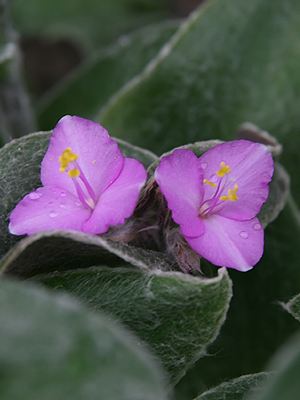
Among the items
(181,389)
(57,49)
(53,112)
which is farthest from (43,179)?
(57,49)

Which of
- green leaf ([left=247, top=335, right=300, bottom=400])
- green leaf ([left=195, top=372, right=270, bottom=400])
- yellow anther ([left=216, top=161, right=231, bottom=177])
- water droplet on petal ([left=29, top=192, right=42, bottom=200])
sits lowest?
green leaf ([left=195, top=372, right=270, bottom=400])

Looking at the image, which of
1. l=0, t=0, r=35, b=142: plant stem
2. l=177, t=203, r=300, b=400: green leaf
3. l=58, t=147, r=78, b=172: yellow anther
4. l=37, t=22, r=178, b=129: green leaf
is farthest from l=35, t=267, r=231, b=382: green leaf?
l=37, t=22, r=178, b=129: green leaf

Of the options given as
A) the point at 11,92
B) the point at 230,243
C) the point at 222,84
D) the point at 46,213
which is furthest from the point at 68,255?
the point at 11,92

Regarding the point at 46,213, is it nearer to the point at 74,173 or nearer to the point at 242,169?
the point at 74,173

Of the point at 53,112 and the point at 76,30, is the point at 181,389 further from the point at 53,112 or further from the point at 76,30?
the point at 76,30

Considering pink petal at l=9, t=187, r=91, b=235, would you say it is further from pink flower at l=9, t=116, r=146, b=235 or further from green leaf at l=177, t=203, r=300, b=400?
green leaf at l=177, t=203, r=300, b=400

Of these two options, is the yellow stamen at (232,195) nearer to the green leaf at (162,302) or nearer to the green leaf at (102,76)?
the green leaf at (162,302)
